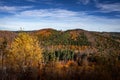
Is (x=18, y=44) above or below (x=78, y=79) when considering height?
above

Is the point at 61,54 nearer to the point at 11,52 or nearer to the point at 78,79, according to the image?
the point at 11,52

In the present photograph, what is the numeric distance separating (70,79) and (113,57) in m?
18.1

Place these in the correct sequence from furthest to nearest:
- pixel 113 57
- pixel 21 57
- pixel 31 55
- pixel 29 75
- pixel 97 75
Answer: pixel 31 55
pixel 21 57
pixel 113 57
pixel 97 75
pixel 29 75

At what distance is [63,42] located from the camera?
561ft

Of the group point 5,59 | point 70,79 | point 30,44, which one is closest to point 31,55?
point 30,44

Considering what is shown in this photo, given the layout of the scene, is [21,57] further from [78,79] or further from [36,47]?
[78,79]

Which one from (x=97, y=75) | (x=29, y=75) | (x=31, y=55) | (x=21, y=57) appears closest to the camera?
(x=29, y=75)

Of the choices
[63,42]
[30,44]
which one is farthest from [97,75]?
[63,42]

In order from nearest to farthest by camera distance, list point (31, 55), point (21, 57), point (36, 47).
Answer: point (21, 57)
point (31, 55)
point (36, 47)

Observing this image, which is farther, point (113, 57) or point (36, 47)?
point (36, 47)

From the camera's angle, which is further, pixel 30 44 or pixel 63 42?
pixel 63 42

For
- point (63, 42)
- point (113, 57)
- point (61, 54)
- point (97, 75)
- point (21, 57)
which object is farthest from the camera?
point (63, 42)

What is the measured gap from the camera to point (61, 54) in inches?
3917

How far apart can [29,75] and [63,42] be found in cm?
14411
